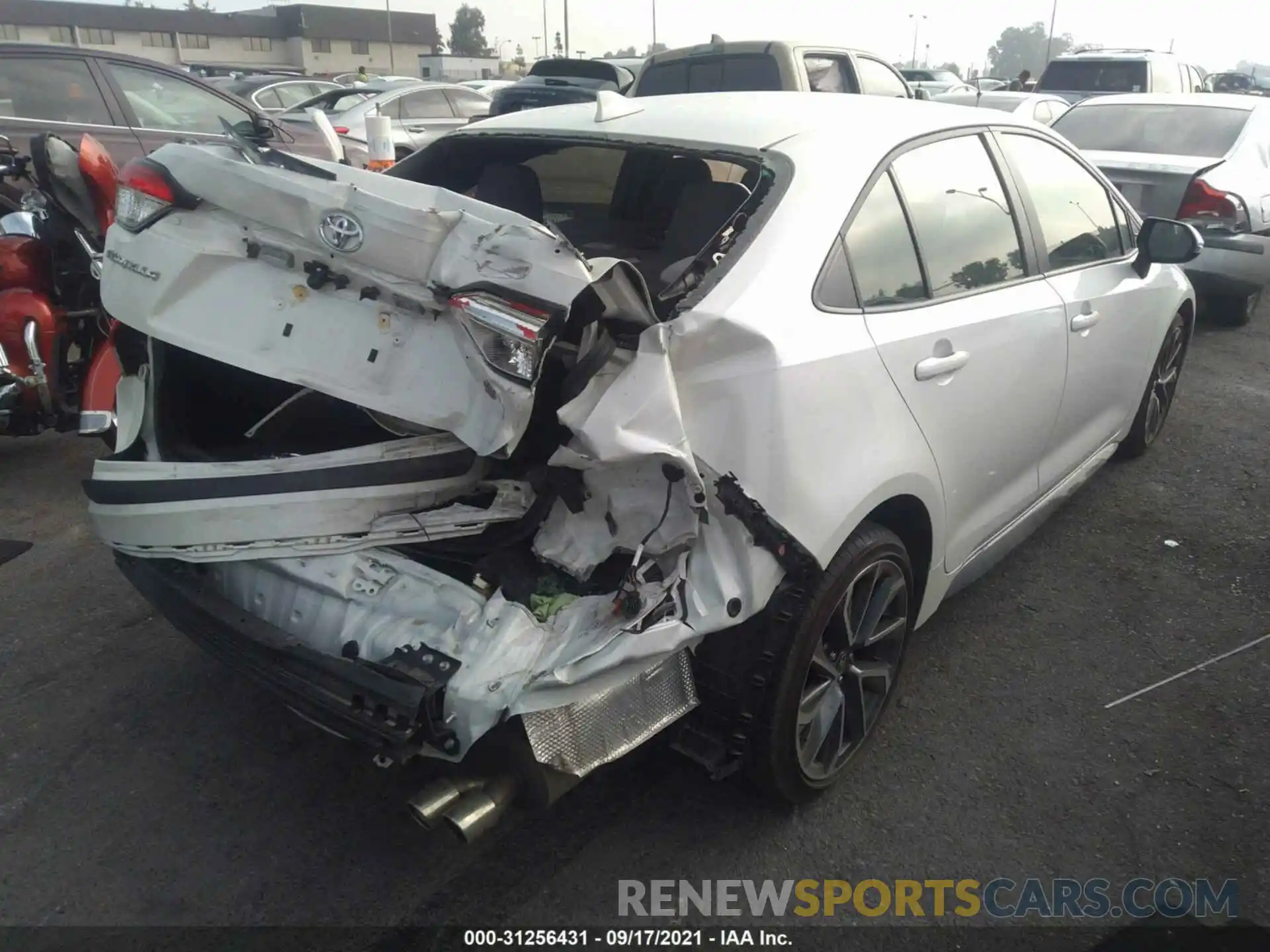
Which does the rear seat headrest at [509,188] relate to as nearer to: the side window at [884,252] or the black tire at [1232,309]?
the side window at [884,252]

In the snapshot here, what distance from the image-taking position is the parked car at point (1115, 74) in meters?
13.7

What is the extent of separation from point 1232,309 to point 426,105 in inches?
417

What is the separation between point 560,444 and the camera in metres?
2.11

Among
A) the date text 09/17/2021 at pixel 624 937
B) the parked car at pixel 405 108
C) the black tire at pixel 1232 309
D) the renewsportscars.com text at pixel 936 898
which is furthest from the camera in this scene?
the parked car at pixel 405 108

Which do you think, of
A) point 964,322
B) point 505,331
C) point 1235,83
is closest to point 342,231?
point 505,331

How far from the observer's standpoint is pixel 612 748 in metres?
2.04

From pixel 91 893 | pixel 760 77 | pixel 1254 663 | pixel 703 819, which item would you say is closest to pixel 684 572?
pixel 703 819

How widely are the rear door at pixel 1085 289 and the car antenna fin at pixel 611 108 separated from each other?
126 cm

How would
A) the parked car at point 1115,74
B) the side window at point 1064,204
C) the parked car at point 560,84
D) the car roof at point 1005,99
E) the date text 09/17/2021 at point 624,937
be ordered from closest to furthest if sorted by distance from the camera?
the date text 09/17/2021 at point 624,937 → the side window at point 1064,204 → the parked car at point 560,84 → the car roof at point 1005,99 → the parked car at point 1115,74

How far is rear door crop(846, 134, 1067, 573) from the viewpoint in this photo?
251 centimetres

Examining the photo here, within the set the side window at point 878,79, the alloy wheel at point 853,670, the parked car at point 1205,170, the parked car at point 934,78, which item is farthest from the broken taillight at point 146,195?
the parked car at point 934,78

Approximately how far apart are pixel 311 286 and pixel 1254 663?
10.7ft

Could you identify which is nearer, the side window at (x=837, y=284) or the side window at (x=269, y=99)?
the side window at (x=837, y=284)

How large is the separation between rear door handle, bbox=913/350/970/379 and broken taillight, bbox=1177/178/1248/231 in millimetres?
5019
